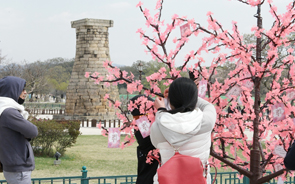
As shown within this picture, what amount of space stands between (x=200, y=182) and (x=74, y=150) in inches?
447

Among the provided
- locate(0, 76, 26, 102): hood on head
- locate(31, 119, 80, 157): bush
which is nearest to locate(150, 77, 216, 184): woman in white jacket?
locate(0, 76, 26, 102): hood on head

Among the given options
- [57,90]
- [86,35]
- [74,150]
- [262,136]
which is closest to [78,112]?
[86,35]

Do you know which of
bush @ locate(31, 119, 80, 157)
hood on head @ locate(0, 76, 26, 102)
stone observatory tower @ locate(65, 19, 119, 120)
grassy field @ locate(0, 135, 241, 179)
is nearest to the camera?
hood on head @ locate(0, 76, 26, 102)

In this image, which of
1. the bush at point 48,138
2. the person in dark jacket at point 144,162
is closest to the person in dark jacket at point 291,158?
the person in dark jacket at point 144,162

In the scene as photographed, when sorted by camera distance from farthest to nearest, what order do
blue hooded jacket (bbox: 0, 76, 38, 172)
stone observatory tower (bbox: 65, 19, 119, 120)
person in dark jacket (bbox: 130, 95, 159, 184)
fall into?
stone observatory tower (bbox: 65, 19, 119, 120) → person in dark jacket (bbox: 130, 95, 159, 184) → blue hooded jacket (bbox: 0, 76, 38, 172)

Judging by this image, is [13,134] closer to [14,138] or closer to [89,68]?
[14,138]

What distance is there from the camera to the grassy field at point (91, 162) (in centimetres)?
954

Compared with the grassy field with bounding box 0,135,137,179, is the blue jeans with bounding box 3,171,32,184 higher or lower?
higher

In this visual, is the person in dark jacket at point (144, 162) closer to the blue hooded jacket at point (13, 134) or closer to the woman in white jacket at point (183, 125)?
the blue hooded jacket at point (13, 134)

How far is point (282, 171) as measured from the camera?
3.25 m

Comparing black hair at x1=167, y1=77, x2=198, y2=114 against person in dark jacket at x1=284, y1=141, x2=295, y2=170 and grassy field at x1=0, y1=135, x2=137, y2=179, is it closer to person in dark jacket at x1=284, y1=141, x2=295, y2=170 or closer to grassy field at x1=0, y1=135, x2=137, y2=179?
Answer: person in dark jacket at x1=284, y1=141, x2=295, y2=170

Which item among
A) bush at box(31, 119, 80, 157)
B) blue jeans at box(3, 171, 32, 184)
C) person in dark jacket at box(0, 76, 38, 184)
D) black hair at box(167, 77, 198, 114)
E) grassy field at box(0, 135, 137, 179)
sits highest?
black hair at box(167, 77, 198, 114)

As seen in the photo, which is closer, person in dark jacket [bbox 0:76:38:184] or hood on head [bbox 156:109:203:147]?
hood on head [bbox 156:109:203:147]

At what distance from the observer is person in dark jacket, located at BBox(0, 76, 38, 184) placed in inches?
131
